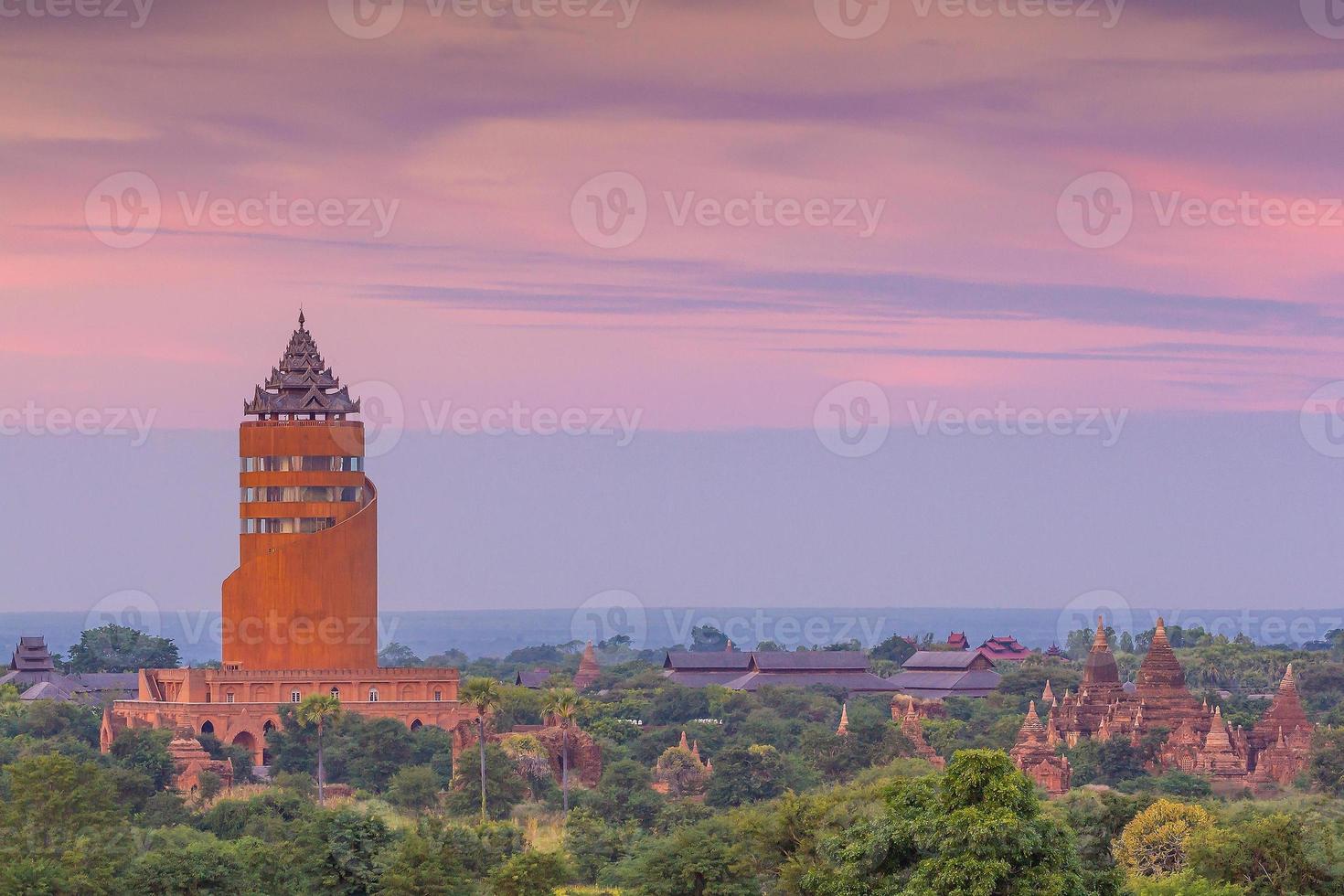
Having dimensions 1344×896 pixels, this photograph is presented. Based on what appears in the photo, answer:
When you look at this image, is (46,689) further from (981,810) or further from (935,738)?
(981,810)

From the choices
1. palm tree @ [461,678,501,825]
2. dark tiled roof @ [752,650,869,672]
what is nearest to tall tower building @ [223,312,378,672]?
palm tree @ [461,678,501,825]

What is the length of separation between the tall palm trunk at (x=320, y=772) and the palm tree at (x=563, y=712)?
9.76 metres

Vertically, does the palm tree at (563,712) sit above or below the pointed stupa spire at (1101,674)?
below

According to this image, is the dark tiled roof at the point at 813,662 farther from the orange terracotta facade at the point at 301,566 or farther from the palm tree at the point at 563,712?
the orange terracotta facade at the point at 301,566

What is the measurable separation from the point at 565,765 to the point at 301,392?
26.7m

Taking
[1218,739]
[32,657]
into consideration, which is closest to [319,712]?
[1218,739]

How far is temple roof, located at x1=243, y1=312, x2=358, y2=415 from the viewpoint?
13000 cm

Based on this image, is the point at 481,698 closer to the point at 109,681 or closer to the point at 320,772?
the point at 320,772

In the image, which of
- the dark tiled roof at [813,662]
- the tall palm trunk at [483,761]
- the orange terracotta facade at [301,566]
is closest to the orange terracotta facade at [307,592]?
the orange terracotta facade at [301,566]

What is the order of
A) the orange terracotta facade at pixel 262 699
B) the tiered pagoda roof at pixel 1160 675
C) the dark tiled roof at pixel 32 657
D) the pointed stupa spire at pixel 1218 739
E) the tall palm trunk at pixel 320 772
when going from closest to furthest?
the tall palm trunk at pixel 320 772 < the orange terracotta facade at pixel 262 699 < the pointed stupa spire at pixel 1218 739 < the tiered pagoda roof at pixel 1160 675 < the dark tiled roof at pixel 32 657

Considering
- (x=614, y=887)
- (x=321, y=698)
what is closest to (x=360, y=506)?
(x=321, y=698)

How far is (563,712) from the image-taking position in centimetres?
12144

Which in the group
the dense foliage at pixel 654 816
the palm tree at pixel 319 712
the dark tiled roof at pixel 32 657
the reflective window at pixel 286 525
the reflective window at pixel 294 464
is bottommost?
the dense foliage at pixel 654 816

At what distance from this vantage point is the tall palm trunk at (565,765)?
112m
